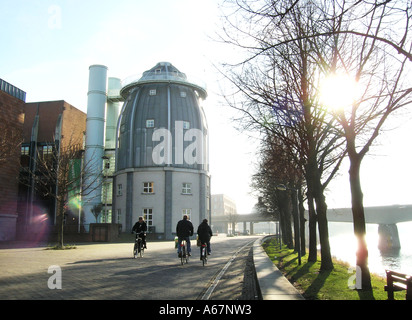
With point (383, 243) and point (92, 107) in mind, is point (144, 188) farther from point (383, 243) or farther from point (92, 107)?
point (383, 243)

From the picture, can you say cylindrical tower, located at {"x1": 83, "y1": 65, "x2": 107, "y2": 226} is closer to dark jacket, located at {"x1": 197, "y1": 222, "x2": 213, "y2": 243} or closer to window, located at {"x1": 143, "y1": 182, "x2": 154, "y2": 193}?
window, located at {"x1": 143, "y1": 182, "x2": 154, "y2": 193}

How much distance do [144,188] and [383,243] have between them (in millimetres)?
42530

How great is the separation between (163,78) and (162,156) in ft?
33.2

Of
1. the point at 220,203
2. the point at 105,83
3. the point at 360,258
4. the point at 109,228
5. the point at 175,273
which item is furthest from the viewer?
the point at 220,203

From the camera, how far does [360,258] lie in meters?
9.32

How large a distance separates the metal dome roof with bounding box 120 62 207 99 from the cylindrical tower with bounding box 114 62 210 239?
12 centimetres

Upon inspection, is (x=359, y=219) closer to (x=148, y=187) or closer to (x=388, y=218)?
(x=148, y=187)

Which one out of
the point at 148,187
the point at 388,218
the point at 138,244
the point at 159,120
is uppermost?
the point at 159,120

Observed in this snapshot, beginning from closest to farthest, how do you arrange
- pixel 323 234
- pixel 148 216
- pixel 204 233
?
pixel 323 234 < pixel 204 233 < pixel 148 216

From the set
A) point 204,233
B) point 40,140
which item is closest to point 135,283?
point 204,233

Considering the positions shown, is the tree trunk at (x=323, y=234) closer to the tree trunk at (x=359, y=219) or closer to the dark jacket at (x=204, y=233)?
the tree trunk at (x=359, y=219)

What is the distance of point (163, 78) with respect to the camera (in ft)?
150

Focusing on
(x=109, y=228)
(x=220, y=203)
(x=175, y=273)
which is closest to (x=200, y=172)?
(x=109, y=228)
